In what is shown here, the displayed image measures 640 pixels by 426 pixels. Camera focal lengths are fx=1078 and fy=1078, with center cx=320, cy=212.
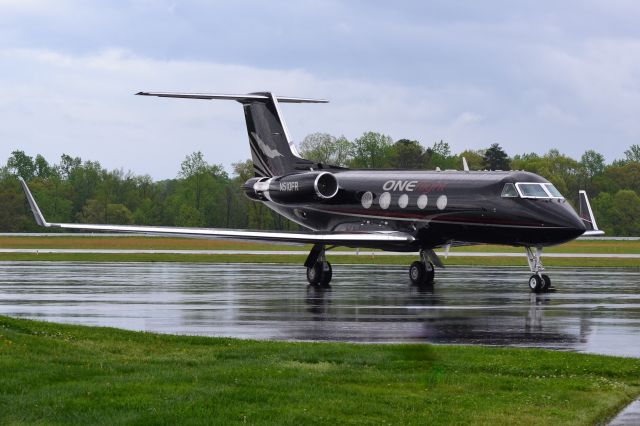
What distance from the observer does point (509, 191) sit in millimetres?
28453

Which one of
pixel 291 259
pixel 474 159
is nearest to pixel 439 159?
pixel 474 159

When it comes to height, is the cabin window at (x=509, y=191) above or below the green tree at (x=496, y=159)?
below

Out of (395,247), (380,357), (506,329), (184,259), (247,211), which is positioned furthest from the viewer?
(247,211)

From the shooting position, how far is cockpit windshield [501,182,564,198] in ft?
92.4

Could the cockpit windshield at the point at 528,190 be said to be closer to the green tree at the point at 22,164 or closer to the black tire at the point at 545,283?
the black tire at the point at 545,283

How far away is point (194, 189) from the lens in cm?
12825

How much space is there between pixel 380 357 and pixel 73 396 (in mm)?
4695

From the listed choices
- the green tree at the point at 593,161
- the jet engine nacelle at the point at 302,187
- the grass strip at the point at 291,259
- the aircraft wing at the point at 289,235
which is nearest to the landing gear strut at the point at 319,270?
the aircraft wing at the point at 289,235

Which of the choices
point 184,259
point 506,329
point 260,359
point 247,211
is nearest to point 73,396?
point 260,359

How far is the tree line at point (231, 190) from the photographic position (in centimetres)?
11756

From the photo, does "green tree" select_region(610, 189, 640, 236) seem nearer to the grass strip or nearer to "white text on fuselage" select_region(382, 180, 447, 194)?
the grass strip

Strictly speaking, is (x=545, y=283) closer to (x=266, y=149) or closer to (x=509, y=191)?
(x=509, y=191)

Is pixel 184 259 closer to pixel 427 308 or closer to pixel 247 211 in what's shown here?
pixel 427 308

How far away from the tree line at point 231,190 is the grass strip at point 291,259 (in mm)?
60654
